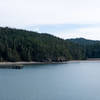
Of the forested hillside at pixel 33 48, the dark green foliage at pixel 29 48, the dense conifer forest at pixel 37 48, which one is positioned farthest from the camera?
the dense conifer forest at pixel 37 48

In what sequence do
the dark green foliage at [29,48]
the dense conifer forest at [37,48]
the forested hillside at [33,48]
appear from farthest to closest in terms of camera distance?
the dense conifer forest at [37,48]
the forested hillside at [33,48]
the dark green foliage at [29,48]

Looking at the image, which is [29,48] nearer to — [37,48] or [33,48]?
[33,48]

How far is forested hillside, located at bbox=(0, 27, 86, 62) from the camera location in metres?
144

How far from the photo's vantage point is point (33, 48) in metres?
157

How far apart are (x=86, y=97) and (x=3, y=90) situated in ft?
50.3

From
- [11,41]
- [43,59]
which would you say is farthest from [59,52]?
[11,41]

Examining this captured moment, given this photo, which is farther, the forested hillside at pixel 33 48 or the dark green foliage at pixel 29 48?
the forested hillside at pixel 33 48

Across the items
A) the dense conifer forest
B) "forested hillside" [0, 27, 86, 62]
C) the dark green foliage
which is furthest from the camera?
the dense conifer forest

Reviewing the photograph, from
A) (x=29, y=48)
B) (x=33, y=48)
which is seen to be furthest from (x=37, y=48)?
(x=29, y=48)

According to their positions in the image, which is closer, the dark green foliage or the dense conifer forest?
the dark green foliage

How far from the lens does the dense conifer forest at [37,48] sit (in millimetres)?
144750

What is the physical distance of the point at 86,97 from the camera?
159ft

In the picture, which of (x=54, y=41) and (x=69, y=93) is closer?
(x=69, y=93)

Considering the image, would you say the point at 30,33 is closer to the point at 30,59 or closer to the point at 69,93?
the point at 30,59
